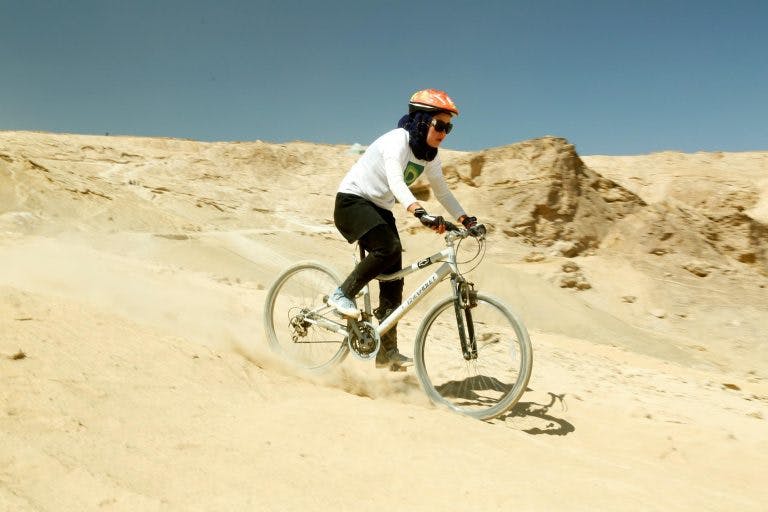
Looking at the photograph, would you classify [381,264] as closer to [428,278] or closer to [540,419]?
[428,278]

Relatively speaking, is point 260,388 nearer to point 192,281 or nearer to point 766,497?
point 766,497

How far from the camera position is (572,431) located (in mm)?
3771

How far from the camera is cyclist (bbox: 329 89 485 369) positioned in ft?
12.6

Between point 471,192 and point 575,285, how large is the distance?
14.7 ft

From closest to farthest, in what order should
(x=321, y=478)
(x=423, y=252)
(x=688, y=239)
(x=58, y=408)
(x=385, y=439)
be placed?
(x=321, y=478) → (x=58, y=408) → (x=385, y=439) → (x=423, y=252) → (x=688, y=239)

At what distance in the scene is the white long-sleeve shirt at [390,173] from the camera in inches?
150

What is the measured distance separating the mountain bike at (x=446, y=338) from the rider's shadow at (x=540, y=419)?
0.61 feet

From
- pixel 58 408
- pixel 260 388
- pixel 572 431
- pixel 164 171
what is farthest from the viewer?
pixel 164 171

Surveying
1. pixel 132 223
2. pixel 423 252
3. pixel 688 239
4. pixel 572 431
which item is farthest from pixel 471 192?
pixel 572 431

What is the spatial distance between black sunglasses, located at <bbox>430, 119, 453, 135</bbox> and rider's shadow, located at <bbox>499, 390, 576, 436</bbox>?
1.96m

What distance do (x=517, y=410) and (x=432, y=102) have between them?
86.3 inches

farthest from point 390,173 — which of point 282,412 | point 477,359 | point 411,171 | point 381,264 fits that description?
point 282,412

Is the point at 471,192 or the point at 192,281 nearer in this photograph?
the point at 192,281

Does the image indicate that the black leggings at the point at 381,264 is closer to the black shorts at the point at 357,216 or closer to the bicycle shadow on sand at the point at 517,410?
the black shorts at the point at 357,216
